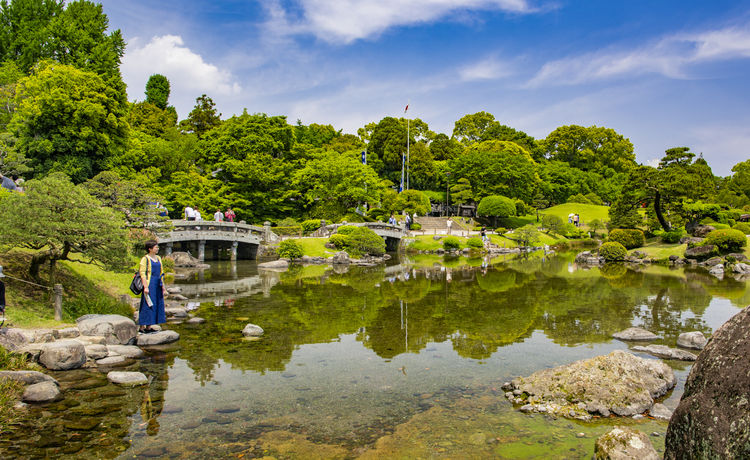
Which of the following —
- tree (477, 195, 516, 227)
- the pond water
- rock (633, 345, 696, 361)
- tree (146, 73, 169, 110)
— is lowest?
the pond water

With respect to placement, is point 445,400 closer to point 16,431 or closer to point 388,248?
point 16,431

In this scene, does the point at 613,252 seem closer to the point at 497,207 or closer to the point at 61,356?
the point at 497,207

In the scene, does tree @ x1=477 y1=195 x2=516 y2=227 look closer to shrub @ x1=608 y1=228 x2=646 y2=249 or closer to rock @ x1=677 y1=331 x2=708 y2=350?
shrub @ x1=608 y1=228 x2=646 y2=249

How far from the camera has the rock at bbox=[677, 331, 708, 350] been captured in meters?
10.9

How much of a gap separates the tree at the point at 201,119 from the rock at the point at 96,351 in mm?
56651

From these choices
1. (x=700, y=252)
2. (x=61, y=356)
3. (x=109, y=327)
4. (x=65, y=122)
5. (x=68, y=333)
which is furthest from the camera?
(x=700, y=252)

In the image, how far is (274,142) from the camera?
4622 centimetres

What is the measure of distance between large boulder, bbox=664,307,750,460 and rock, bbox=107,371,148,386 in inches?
326

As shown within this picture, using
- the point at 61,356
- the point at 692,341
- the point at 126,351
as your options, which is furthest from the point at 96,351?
the point at 692,341

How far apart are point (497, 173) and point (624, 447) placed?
62587 millimetres

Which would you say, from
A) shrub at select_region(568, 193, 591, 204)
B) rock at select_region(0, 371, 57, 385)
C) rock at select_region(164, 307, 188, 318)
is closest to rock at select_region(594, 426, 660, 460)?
rock at select_region(0, 371, 57, 385)

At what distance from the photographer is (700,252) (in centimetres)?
3309


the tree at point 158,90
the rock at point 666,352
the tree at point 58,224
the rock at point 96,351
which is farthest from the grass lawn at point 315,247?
the tree at point 158,90

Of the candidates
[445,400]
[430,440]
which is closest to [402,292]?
[445,400]
